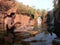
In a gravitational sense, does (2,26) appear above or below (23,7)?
below

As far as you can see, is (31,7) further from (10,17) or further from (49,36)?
(49,36)

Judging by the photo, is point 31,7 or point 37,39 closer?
point 37,39

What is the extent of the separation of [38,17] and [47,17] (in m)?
1.47

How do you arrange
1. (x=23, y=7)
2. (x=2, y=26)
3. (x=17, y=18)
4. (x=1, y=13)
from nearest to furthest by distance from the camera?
(x=2, y=26) < (x=1, y=13) < (x=17, y=18) < (x=23, y=7)

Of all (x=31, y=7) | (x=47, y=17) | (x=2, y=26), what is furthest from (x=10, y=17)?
(x=47, y=17)

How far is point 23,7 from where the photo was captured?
60.7ft

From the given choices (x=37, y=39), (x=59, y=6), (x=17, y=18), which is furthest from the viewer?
(x=17, y=18)

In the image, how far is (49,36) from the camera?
9.49 m

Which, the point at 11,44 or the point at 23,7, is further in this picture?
the point at 23,7

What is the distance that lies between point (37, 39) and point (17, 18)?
675 cm

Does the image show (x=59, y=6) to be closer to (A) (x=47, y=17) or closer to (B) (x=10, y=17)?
(B) (x=10, y=17)

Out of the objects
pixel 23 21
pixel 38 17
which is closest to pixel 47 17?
pixel 38 17

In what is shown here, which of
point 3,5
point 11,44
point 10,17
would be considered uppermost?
point 3,5

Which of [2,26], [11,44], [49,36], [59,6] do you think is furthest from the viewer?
[2,26]
